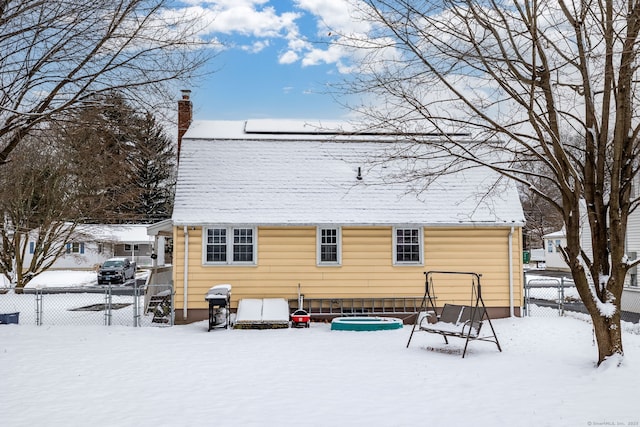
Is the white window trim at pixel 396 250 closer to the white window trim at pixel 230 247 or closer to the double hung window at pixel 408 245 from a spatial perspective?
the double hung window at pixel 408 245

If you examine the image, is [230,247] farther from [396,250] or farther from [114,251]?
[114,251]

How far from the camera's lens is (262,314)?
15.7 metres

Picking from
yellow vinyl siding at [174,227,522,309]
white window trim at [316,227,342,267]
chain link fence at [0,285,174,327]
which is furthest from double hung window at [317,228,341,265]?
chain link fence at [0,285,174,327]

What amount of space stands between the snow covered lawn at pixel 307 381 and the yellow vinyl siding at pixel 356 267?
2699 mm

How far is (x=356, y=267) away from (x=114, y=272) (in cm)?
2366

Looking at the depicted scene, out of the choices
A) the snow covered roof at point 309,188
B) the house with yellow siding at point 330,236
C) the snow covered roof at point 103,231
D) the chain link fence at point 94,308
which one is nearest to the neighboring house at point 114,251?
the snow covered roof at point 103,231

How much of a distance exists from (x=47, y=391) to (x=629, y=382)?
912 cm

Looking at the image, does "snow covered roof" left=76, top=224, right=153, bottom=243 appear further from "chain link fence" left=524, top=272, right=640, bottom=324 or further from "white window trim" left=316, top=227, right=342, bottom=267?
"chain link fence" left=524, top=272, right=640, bottom=324

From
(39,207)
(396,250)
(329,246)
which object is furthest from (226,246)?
(39,207)

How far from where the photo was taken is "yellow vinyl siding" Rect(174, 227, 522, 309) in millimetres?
16891

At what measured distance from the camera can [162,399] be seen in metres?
8.39

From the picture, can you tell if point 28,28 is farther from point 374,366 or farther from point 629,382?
point 629,382

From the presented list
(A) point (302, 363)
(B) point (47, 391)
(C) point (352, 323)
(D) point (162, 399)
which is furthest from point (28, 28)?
(C) point (352, 323)

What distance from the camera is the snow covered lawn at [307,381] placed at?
24.7 feet
